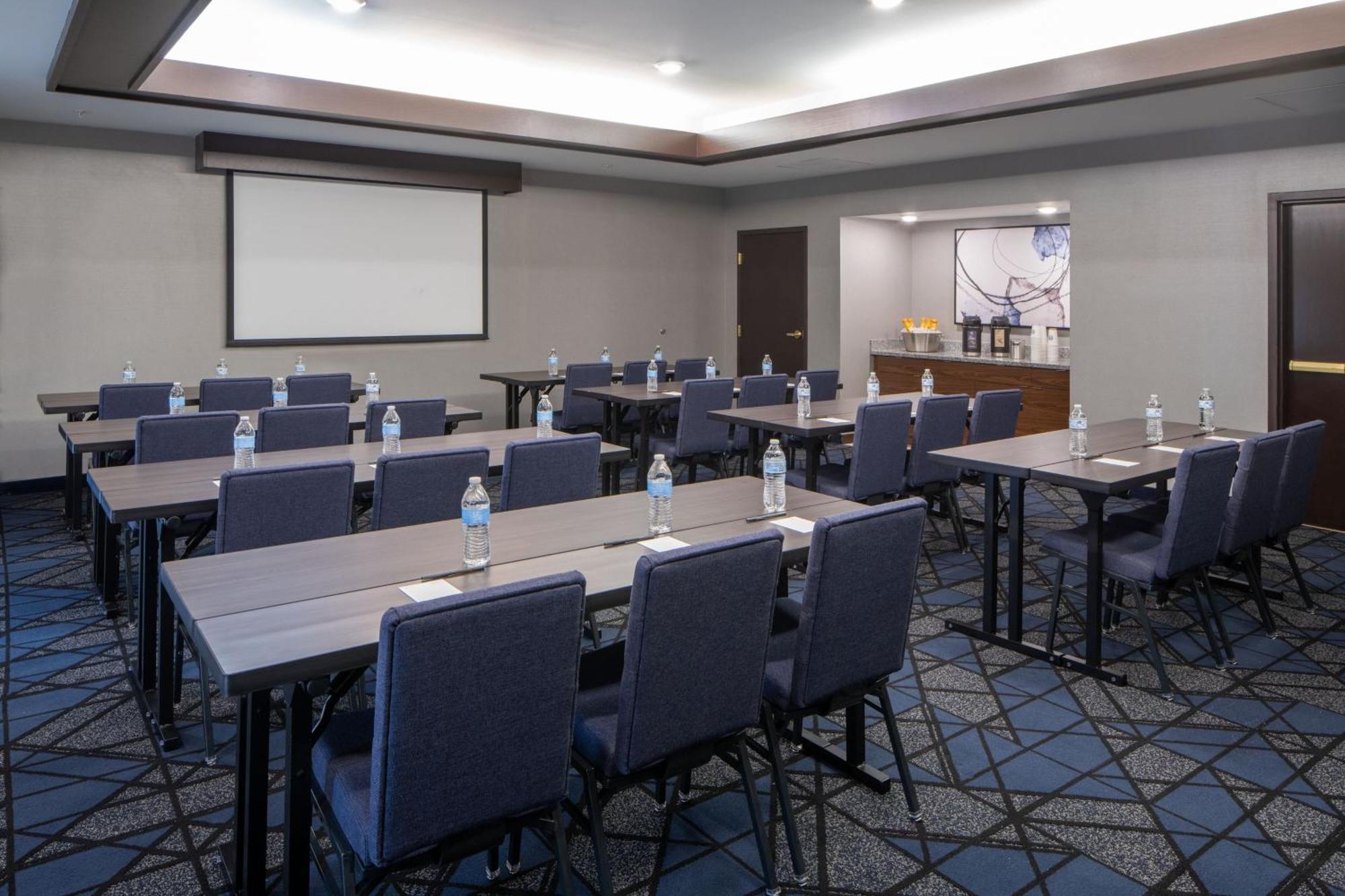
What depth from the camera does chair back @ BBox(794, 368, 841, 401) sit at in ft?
23.1

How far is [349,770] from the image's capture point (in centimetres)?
197

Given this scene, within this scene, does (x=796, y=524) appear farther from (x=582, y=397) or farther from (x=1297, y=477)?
(x=582, y=397)

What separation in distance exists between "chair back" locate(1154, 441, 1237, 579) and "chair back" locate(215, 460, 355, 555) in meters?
2.90

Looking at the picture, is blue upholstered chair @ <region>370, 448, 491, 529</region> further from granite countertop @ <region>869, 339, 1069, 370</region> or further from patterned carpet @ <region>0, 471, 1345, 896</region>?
granite countertop @ <region>869, 339, 1069, 370</region>

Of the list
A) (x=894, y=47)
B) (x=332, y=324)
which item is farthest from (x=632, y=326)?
(x=894, y=47)

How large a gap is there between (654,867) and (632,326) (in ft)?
26.6

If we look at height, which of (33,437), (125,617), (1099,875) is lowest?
(1099,875)

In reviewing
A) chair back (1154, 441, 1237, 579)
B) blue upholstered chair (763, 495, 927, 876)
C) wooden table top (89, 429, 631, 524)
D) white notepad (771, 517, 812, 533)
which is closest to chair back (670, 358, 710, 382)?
wooden table top (89, 429, 631, 524)

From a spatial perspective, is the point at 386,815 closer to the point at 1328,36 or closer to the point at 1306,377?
the point at 1328,36

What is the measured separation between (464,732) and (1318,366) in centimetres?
641

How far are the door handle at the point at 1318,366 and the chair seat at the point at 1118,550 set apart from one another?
3111mm

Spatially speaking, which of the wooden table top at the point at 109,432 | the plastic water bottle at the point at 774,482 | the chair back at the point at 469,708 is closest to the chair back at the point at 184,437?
the wooden table top at the point at 109,432

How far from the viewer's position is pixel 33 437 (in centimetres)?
707

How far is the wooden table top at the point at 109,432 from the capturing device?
429 centimetres
